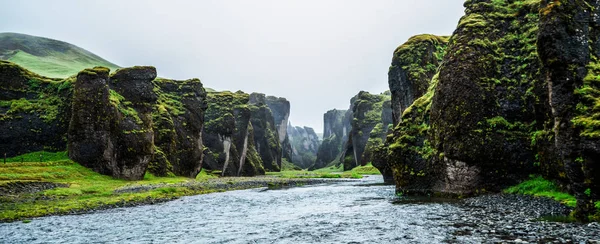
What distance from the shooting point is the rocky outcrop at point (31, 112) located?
5788 cm

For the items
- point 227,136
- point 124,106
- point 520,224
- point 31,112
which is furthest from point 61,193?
point 227,136

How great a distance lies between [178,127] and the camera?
83750mm

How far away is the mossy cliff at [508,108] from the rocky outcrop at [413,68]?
95.2 ft

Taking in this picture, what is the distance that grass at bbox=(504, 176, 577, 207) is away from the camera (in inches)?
887

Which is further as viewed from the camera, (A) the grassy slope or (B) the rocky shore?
Result: (A) the grassy slope

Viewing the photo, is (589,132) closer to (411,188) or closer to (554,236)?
(554,236)

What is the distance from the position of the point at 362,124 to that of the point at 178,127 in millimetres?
93201

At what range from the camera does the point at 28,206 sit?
1166 inches

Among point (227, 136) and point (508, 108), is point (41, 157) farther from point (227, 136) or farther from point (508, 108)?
point (508, 108)

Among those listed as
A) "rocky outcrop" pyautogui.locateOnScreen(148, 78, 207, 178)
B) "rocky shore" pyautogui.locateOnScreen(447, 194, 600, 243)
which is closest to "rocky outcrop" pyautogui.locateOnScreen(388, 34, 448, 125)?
"rocky outcrop" pyautogui.locateOnScreen(148, 78, 207, 178)

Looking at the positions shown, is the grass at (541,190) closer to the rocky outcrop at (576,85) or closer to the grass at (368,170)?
the rocky outcrop at (576,85)

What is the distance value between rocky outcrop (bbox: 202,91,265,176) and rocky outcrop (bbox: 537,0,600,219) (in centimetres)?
9364

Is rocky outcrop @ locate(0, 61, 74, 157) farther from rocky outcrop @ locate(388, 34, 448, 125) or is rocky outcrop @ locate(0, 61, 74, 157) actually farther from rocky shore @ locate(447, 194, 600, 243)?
rocky outcrop @ locate(388, 34, 448, 125)

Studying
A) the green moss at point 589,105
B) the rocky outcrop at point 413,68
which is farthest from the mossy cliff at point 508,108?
the rocky outcrop at point 413,68
